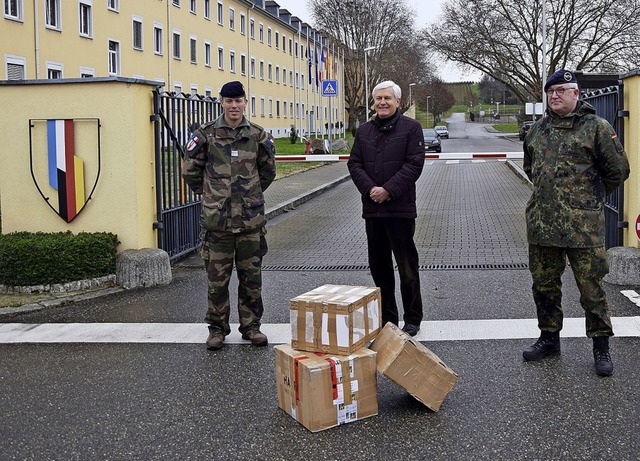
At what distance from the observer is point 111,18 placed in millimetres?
40688

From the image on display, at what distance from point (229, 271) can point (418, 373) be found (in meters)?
2.17

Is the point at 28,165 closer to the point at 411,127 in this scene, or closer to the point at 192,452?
the point at 411,127

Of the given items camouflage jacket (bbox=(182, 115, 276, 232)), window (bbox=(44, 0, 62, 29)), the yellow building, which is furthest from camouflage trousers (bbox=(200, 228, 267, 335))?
window (bbox=(44, 0, 62, 29))

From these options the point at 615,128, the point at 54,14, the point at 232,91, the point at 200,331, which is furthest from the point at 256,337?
the point at 54,14

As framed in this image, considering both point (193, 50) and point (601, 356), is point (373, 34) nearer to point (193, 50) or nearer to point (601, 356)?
point (193, 50)

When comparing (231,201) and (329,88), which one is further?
(329,88)

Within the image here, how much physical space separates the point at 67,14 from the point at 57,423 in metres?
33.8

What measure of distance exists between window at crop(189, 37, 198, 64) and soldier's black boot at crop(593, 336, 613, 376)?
163 ft

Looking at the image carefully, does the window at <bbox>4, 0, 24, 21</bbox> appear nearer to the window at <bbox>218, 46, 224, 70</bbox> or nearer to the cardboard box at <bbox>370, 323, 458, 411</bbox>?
the window at <bbox>218, 46, 224, 70</bbox>

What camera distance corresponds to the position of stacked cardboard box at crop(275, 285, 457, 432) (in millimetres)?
4621

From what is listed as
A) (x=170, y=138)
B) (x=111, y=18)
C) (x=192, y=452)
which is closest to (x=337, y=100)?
(x=111, y=18)

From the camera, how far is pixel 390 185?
6.36 metres

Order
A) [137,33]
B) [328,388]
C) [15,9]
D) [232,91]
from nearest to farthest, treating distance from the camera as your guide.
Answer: [328,388], [232,91], [15,9], [137,33]

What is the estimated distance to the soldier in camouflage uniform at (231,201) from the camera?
20.8 feet
